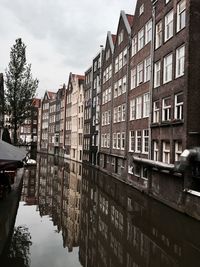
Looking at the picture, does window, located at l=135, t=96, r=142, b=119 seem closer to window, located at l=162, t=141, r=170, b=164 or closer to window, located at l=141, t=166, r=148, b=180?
window, located at l=141, t=166, r=148, b=180

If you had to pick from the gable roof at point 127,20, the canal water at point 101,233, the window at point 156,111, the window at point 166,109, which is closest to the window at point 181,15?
the window at point 166,109

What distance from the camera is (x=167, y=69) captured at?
2142cm

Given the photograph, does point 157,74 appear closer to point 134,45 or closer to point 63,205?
point 134,45

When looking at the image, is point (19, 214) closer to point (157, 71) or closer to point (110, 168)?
point (157, 71)

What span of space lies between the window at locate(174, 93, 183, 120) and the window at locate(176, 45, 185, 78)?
1.27 metres

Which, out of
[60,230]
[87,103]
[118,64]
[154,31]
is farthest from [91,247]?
[87,103]

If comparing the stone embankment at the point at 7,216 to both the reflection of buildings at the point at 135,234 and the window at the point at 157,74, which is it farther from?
the window at the point at 157,74

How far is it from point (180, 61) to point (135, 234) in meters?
10.9

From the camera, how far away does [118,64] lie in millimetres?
35531

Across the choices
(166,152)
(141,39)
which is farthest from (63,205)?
(141,39)

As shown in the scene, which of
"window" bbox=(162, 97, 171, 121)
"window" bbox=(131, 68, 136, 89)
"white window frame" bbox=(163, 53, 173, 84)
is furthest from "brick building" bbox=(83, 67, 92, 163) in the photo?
"white window frame" bbox=(163, 53, 173, 84)

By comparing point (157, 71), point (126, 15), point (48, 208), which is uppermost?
point (126, 15)

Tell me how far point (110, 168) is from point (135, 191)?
1148 cm

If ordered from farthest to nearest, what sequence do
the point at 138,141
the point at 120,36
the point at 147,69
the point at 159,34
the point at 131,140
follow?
the point at 120,36 → the point at 131,140 → the point at 138,141 → the point at 147,69 → the point at 159,34
